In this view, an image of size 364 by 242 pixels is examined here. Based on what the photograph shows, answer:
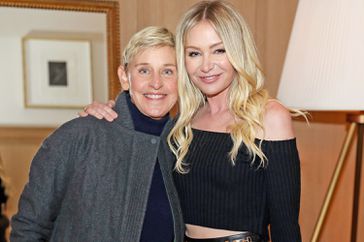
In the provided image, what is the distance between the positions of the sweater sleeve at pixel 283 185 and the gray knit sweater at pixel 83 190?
40cm

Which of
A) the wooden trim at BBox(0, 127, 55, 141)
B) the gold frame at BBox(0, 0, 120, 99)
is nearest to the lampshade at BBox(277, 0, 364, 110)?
the gold frame at BBox(0, 0, 120, 99)

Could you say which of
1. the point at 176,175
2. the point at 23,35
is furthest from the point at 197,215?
the point at 23,35

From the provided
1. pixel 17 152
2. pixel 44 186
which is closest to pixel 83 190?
pixel 44 186

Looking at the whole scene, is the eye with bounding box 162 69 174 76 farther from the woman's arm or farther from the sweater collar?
the woman's arm

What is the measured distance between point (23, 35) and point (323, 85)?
1.23 m

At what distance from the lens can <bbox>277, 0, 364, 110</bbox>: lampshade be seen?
4.91 feet

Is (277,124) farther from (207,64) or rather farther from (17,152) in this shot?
(17,152)

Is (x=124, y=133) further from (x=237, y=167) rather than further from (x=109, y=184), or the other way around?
(x=237, y=167)

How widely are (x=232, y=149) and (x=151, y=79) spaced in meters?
0.35

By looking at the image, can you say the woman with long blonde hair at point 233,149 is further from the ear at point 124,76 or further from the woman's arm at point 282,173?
the ear at point 124,76

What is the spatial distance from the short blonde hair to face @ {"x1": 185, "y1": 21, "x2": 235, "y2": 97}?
0.10m

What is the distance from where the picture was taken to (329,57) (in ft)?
5.06

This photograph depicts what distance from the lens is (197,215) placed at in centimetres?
157

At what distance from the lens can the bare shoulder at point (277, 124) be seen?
4.83 ft
